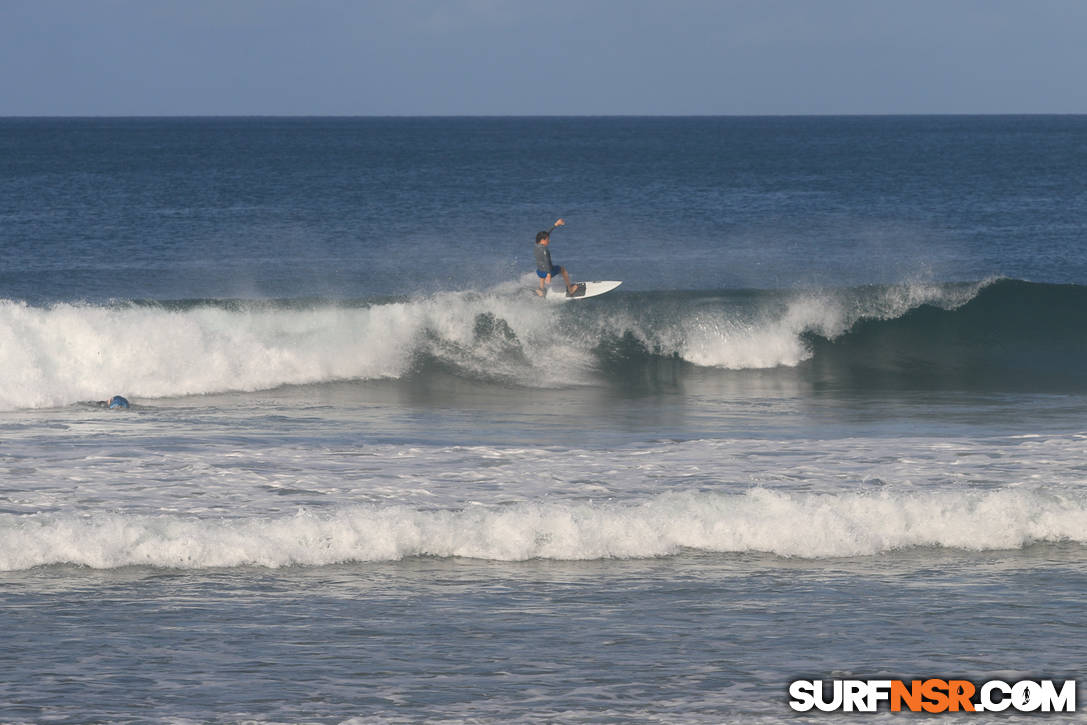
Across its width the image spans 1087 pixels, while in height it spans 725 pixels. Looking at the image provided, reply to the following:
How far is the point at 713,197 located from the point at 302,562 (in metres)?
63.9

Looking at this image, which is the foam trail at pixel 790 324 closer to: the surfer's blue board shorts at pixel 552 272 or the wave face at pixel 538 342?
the wave face at pixel 538 342

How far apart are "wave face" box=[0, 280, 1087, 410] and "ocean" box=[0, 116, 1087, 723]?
8 centimetres

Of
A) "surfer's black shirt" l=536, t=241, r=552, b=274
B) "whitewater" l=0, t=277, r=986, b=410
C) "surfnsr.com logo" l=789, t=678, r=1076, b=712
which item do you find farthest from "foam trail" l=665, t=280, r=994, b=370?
"surfnsr.com logo" l=789, t=678, r=1076, b=712

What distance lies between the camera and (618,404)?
18828mm

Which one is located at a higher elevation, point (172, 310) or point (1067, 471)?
point (172, 310)

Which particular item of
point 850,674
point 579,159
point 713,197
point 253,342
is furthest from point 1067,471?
point 579,159

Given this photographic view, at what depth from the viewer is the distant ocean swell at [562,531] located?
10406 mm

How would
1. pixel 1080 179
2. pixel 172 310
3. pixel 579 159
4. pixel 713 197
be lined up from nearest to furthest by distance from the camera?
pixel 172 310 < pixel 713 197 < pixel 1080 179 < pixel 579 159

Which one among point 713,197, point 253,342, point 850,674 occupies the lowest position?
point 850,674

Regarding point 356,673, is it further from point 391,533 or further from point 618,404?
point 618,404

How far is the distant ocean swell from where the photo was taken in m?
10.4

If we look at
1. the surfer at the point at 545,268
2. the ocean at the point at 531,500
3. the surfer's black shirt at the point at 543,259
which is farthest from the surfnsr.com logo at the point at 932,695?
the surfer's black shirt at the point at 543,259

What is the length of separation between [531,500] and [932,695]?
194 inches

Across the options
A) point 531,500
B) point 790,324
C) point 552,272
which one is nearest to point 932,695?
point 531,500
